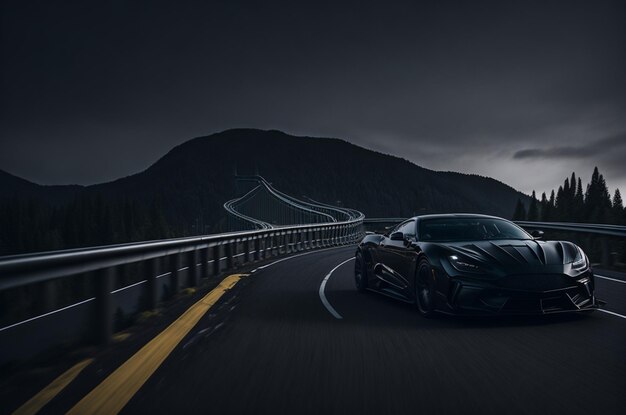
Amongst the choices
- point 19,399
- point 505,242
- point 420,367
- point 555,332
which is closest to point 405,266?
point 505,242

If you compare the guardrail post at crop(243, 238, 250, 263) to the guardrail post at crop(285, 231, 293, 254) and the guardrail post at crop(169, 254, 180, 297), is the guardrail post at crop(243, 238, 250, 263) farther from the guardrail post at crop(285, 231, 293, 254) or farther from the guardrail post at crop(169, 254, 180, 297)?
the guardrail post at crop(169, 254, 180, 297)

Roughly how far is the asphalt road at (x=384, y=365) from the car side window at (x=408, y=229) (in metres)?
1.09

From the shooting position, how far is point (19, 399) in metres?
4.46

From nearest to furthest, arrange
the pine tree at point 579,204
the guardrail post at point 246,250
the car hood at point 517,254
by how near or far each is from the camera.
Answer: the car hood at point 517,254 < the guardrail post at point 246,250 < the pine tree at point 579,204

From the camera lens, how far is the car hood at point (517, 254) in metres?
7.41

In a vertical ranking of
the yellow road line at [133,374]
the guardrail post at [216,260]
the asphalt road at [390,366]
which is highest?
the guardrail post at [216,260]

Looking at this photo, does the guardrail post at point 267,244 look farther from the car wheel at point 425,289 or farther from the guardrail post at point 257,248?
the car wheel at point 425,289

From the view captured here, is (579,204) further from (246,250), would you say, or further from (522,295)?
(522,295)

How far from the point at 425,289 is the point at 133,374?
419 cm

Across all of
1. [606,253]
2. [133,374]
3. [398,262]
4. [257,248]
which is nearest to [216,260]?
[398,262]

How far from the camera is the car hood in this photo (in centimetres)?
741

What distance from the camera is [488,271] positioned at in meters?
7.45

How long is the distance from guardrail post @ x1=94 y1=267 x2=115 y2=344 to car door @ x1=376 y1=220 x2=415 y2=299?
12.9ft

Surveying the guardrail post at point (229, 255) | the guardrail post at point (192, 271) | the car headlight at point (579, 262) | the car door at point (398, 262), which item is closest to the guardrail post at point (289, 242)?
the guardrail post at point (229, 255)
